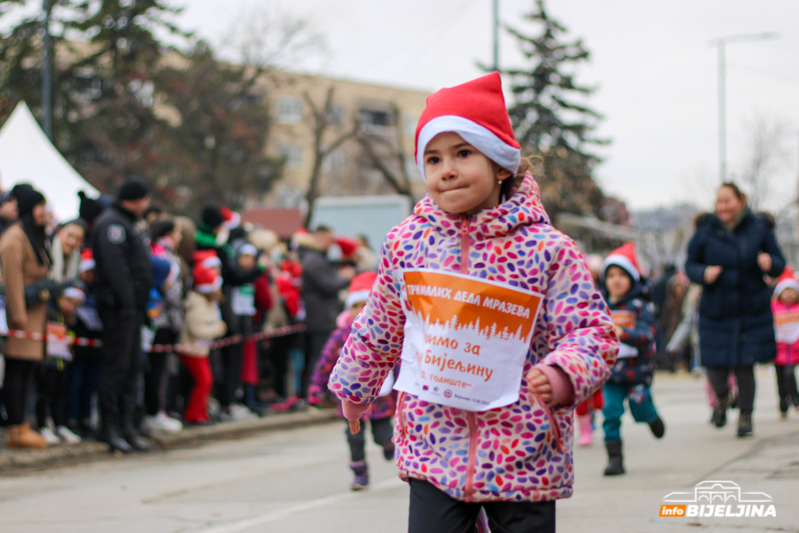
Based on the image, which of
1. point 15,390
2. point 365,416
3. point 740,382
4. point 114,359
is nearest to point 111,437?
point 114,359

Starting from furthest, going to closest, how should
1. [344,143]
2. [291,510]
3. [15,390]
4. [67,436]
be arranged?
[344,143] → [67,436] → [15,390] → [291,510]

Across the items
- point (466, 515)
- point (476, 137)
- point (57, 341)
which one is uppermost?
point (476, 137)

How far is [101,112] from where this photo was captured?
2888 centimetres

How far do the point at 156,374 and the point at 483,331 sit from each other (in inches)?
307

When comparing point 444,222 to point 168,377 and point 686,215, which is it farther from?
point 686,215

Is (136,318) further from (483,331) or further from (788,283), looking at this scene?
(788,283)

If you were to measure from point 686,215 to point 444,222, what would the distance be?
186 feet

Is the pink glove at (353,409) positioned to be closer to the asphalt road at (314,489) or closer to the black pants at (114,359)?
the asphalt road at (314,489)

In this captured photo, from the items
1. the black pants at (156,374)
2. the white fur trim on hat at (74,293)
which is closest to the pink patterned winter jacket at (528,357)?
the white fur trim on hat at (74,293)

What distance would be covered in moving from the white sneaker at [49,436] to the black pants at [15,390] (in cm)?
50

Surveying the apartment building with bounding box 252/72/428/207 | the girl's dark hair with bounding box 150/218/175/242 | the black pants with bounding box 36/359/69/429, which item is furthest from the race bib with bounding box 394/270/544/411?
the apartment building with bounding box 252/72/428/207

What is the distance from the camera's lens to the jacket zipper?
281cm

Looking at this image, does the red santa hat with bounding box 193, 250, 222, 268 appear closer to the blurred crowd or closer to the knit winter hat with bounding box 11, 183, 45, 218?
the blurred crowd

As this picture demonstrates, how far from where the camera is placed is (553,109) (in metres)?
36.3
